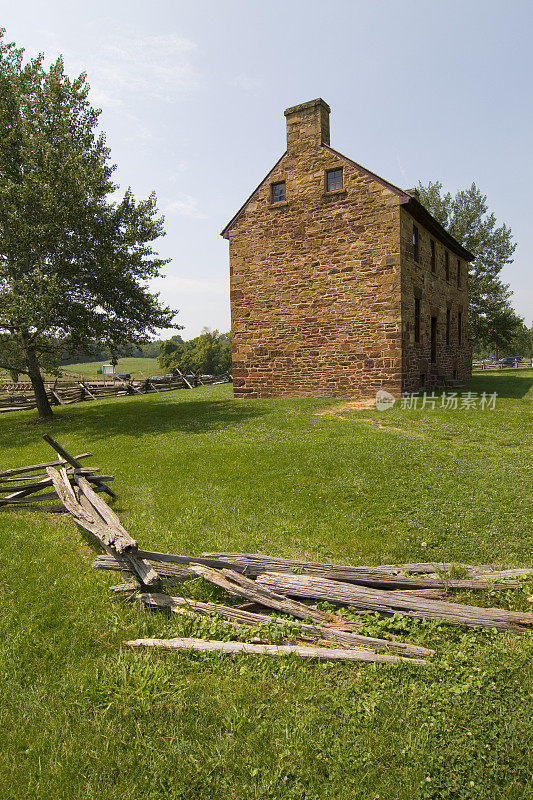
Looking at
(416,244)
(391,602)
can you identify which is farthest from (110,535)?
(416,244)

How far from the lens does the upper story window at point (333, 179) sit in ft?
61.6

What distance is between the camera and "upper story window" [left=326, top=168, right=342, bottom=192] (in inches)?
740

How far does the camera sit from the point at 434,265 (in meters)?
23.2

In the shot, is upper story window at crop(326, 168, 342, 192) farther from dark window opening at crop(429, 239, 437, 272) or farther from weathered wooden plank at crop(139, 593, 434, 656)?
weathered wooden plank at crop(139, 593, 434, 656)

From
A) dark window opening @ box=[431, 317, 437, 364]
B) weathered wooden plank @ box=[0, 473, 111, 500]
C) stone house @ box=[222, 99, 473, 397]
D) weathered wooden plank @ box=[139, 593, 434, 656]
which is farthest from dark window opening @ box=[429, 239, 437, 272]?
weathered wooden plank @ box=[139, 593, 434, 656]

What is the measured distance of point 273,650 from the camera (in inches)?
161

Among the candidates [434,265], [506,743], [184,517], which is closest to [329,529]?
[184,517]

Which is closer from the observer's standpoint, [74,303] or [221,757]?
[221,757]

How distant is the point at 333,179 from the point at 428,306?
7.33 m

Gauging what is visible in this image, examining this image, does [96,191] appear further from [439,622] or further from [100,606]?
[439,622]

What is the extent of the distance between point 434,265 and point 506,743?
23.0 metres

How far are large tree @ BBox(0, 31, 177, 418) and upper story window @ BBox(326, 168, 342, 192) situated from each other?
724 cm

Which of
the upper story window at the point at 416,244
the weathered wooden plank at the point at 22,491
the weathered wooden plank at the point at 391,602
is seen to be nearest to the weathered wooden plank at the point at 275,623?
the weathered wooden plank at the point at 391,602

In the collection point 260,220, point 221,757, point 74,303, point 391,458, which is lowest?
point 221,757
